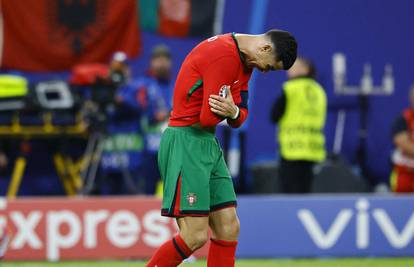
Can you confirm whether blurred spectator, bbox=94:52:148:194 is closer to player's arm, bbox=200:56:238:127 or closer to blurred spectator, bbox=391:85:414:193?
blurred spectator, bbox=391:85:414:193

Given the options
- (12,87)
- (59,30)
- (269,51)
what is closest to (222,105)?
(269,51)

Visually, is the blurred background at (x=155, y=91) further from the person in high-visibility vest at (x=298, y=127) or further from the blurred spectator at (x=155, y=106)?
the person in high-visibility vest at (x=298, y=127)

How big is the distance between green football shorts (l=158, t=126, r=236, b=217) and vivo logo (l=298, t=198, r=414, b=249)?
355 cm

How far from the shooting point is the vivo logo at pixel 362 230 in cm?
1040

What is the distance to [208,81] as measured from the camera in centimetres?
666

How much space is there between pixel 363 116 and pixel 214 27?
2265 millimetres

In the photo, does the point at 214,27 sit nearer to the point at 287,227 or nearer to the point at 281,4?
the point at 281,4

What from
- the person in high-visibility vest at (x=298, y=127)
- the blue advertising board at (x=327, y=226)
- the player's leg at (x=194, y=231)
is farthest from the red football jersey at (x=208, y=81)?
the person in high-visibility vest at (x=298, y=127)

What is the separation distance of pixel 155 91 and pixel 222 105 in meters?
5.87

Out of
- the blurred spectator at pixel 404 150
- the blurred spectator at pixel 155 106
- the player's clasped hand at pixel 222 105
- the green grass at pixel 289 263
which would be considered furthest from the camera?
the blurred spectator at pixel 155 106

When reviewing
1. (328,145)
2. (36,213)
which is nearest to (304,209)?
(36,213)

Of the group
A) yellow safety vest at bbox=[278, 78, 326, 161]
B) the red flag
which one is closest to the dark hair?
yellow safety vest at bbox=[278, 78, 326, 161]

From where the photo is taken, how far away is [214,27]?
1349 centimetres

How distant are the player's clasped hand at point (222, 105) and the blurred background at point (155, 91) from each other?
5541mm
